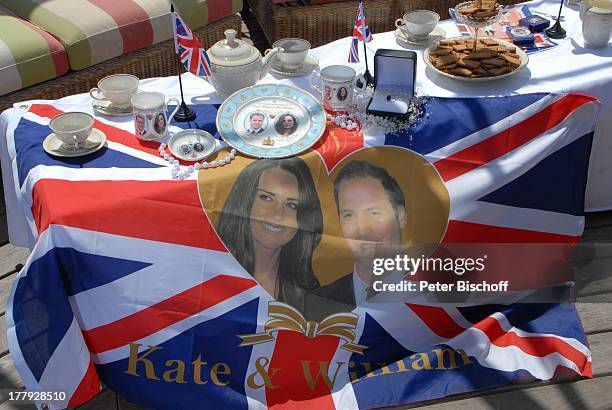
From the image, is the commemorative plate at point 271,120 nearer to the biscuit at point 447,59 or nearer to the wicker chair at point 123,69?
the biscuit at point 447,59

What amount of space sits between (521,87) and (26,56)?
1.98 metres

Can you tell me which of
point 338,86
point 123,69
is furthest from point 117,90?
point 123,69

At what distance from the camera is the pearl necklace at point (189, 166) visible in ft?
7.04

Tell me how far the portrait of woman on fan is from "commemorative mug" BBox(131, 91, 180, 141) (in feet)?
1.05

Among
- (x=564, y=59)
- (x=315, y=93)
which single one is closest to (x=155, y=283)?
(x=315, y=93)

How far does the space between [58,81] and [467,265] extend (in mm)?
1925

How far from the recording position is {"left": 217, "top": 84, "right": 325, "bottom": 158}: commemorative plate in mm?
2254

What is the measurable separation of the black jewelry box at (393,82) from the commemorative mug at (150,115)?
0.68m

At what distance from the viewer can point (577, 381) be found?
2262 mm

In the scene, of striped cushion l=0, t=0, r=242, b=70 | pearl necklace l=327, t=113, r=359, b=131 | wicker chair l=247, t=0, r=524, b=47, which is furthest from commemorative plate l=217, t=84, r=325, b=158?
wicker chair l=247, t=0, r=524, b=47

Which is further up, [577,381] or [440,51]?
[440,51]

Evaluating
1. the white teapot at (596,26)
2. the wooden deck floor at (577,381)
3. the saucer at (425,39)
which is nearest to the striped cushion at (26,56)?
the wooden deck floor at (577,381)

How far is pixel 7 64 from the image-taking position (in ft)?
9.52

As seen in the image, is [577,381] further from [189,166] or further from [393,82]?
[189,166]
